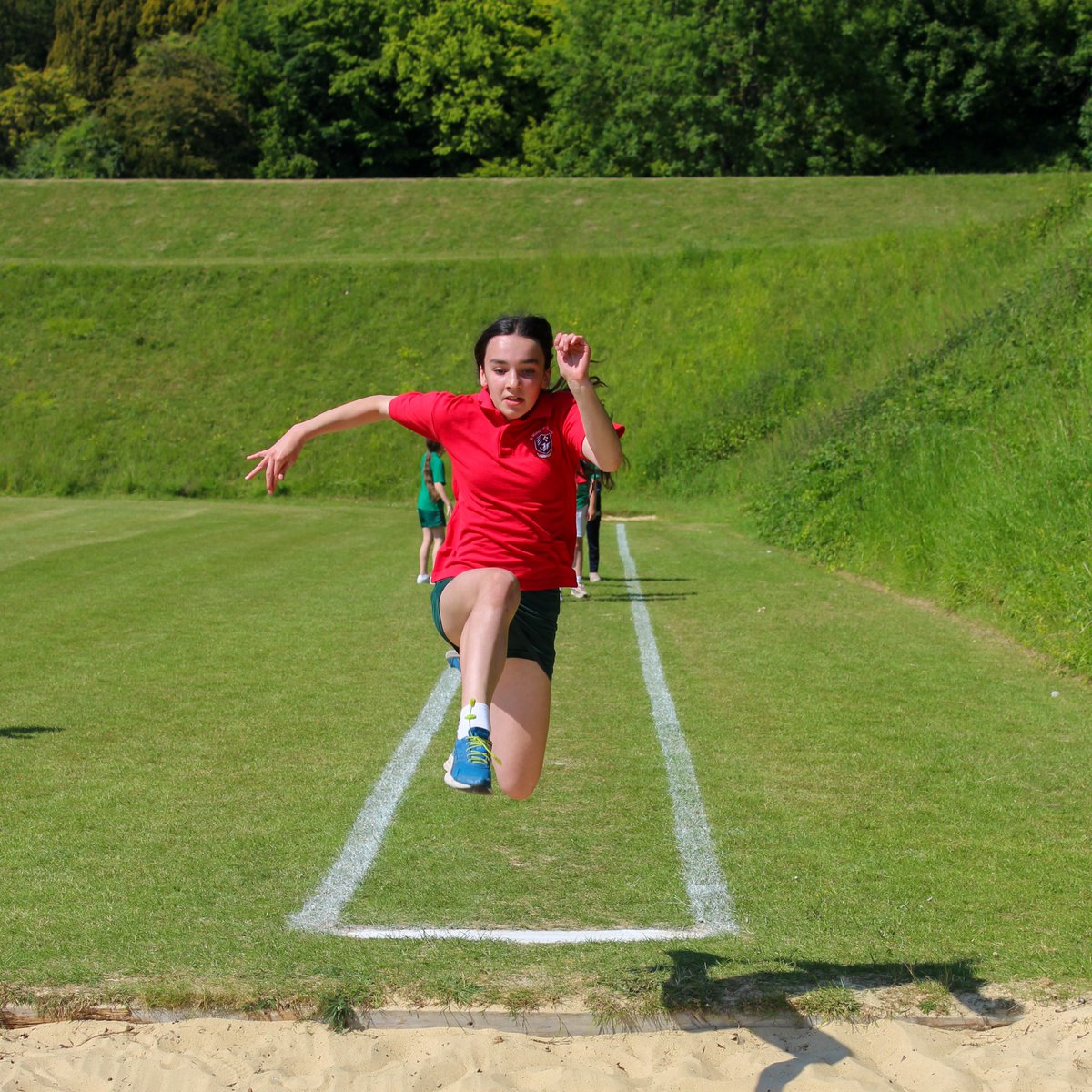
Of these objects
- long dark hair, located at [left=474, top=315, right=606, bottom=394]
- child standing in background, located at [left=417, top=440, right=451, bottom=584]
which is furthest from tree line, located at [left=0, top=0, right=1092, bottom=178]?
long dark hair, located at [left=474, top=315, right=606, bottom=394]

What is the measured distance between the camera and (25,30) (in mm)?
86812

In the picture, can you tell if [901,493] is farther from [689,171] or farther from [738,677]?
[689,171]

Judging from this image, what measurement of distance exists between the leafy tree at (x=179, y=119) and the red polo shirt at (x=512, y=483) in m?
64.6

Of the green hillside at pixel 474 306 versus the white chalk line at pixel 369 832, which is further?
the green hillside at pixel 474 306

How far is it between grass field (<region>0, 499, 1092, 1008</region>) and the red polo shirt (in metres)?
1.55

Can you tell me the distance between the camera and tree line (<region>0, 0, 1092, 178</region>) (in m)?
56.6

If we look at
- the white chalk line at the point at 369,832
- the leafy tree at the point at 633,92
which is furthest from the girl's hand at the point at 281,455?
the leafy tree at the point at 633,92

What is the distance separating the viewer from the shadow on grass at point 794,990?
4711 millimetres

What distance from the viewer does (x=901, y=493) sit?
736 inches

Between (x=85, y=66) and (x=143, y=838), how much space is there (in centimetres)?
8298

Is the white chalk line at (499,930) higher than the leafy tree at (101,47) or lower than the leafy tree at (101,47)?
lower

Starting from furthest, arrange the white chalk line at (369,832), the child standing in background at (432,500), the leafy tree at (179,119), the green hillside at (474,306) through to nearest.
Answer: the leafy tree at (179,119), the green hillside at (474,306), the child standing in background at (432,500), the white chalk line at (369,832)

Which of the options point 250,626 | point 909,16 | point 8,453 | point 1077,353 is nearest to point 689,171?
point 909,16

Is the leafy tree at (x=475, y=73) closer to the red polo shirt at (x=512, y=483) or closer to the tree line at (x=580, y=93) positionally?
the tree line at (x=580, y=93)
